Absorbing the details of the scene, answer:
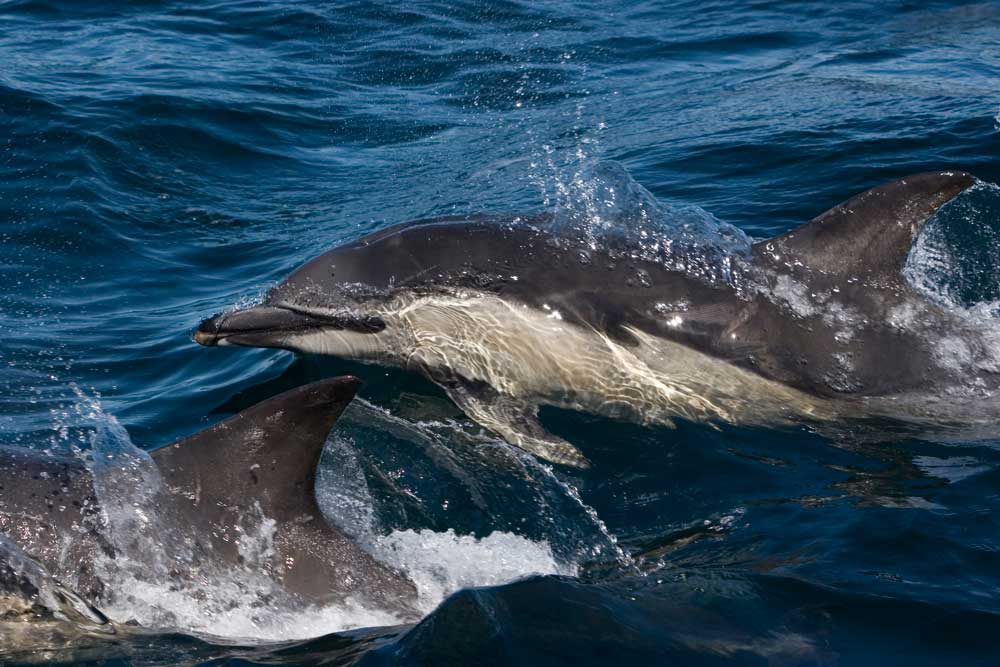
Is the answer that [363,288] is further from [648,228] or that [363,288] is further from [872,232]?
[872,232]

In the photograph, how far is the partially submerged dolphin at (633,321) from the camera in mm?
7941

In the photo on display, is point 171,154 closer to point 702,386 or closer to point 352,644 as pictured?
point 702,386

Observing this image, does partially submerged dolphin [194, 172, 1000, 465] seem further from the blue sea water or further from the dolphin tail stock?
the blue sea water

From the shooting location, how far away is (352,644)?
A: 5297mm

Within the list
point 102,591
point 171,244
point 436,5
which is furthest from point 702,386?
point 436,5

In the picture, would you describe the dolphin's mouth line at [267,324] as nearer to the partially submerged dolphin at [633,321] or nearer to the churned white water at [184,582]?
the partially submerged dolphin at [633,321]

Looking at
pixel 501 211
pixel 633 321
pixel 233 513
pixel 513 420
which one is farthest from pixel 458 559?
pixel 501 211

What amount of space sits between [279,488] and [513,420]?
2.85 m

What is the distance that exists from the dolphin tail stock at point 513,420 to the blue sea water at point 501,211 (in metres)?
0.14

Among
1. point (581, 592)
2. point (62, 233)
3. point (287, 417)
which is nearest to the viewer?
point (287, 417)

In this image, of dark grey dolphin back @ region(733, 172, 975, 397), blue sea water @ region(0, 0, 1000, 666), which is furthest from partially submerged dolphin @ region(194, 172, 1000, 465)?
blue sea water @ region(0, 0, 1000, 666)

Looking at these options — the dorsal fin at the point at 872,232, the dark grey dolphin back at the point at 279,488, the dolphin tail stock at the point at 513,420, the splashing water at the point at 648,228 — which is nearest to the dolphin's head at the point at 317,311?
the dolphin tail stock at the point at 513,420

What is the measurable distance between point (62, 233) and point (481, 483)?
7.23 metres

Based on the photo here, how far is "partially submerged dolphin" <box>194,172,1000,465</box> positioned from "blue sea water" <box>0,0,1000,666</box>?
0.28m
